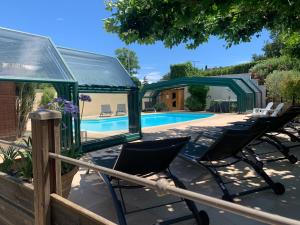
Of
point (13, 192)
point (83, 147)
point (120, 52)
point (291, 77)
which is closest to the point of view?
point (13, 192)

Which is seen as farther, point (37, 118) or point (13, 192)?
point (13, 192)

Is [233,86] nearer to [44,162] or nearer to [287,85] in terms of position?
[287,85]

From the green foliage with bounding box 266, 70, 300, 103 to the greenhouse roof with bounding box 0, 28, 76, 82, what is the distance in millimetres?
11661

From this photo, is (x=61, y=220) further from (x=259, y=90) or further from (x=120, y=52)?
(x=120, y=52)

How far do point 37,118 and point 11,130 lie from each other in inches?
289

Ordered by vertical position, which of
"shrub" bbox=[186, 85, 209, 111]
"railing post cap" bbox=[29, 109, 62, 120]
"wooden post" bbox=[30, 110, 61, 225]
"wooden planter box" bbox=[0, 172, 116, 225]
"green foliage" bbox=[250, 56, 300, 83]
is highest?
"green foliage" bbox=[250, 56, 300, 83]

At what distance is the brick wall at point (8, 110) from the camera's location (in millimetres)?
9023

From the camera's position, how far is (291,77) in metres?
15.9

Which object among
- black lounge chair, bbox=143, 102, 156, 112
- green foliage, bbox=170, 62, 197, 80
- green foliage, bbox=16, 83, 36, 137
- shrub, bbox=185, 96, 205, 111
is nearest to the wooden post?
green foliage, bbox=16, 83, 36, 137

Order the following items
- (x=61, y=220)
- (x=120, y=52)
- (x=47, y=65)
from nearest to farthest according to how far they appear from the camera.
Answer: (x=61, y=220) < (x=47, y=65) < (x=120, y=52)

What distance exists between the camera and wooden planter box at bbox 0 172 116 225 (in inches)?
91.8

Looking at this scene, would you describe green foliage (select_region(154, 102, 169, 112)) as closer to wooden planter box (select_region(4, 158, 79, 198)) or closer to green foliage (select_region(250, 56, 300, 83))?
green foliage (select_region(250, 56, 300, 83))

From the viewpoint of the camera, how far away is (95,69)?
8.61m

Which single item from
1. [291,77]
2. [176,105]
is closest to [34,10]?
[176,105]
